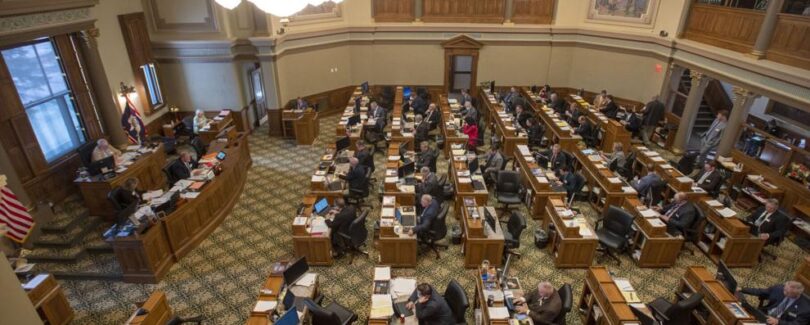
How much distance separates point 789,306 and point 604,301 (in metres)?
2.86

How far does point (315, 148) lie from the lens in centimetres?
1531

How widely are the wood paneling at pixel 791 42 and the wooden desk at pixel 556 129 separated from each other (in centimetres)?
523

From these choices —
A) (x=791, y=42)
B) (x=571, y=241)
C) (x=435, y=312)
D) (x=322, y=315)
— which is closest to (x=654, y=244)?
(x=571, y=241)

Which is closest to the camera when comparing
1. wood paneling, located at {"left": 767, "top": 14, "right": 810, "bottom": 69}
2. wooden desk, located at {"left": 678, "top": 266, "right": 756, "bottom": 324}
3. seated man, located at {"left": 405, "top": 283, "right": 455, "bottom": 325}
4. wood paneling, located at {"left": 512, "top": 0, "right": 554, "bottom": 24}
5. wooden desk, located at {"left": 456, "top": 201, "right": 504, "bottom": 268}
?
seated man, located at {"left": 405, "top": 283, "right": 455, "bottom": 325}

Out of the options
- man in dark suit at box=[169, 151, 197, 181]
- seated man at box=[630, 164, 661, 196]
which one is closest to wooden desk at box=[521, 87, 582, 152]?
seated man at box=[630, 164, 661, 196]

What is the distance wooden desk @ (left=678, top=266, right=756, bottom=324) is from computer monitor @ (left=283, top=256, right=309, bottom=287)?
6698 mm

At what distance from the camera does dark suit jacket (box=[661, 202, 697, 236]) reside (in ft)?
30.7

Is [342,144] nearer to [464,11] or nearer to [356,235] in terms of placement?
[356,235]

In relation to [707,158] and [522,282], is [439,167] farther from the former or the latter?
[707,158]

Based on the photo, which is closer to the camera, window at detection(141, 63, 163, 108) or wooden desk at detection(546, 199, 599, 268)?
wooden desk at detection(546, 199, 599, 268)

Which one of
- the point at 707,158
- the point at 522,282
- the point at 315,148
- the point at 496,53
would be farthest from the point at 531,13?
the point at 522,282

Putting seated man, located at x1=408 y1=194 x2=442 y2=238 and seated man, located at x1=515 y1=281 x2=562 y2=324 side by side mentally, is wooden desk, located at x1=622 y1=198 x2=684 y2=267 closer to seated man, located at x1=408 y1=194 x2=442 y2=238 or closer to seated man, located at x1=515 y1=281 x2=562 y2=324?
seated man, located at x1=515 y1=281 x2=562 y2=324

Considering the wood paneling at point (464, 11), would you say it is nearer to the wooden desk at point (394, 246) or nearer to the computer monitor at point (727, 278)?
A: the wooden desk at point (394, 246)

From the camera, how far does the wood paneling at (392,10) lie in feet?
61.2
